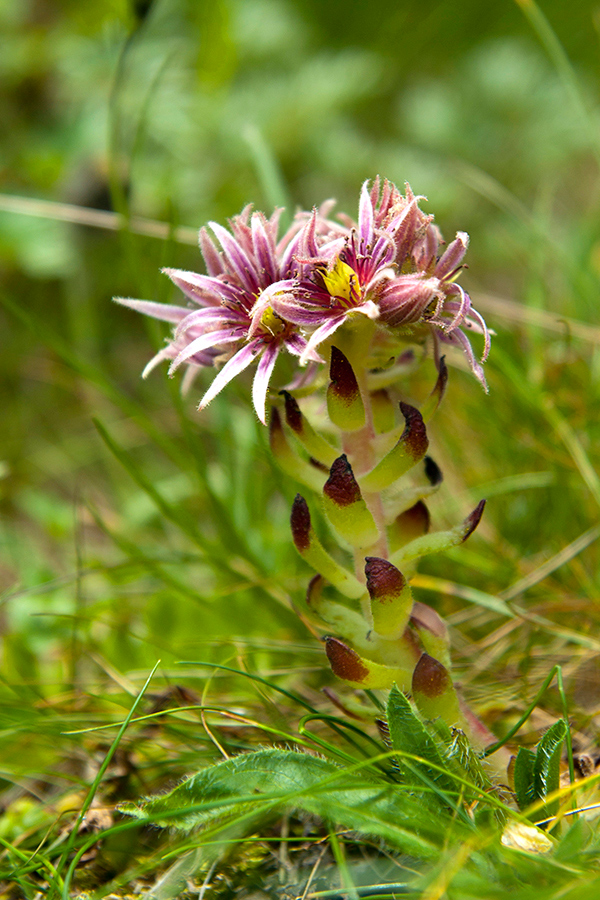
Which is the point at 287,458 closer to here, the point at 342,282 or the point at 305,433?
the point at 305,433

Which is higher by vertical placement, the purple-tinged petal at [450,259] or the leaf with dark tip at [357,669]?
the purple-tinged petal at [450,259]

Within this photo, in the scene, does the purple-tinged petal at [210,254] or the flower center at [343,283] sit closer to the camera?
the flower center at [343,283]

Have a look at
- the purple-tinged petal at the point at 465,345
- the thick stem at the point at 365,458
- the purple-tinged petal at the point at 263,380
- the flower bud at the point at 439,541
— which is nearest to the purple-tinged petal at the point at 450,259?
the purple-tinged petal at the point at 465,345

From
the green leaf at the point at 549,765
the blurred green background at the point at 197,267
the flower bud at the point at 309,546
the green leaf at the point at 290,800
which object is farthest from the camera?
the blurred green background at the point at 197,267

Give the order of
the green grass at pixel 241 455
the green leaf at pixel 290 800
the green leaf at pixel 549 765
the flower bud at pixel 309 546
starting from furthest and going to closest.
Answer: the green grass at pixel 241 455
the flower bud at pixel 309 546
the green leaf at pixel 549 765
the green leaf at pixel 290 800

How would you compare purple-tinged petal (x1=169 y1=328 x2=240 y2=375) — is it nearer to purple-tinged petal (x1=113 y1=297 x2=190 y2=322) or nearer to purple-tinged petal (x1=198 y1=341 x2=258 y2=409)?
purple-tinged petal (x1=198 y1=341 x2=258 y2=409)

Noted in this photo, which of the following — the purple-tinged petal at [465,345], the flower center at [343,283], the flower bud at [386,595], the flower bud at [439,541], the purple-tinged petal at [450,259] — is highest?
the purple-tinged petal at [450,259]

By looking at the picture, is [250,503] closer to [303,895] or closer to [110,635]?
[110,635]

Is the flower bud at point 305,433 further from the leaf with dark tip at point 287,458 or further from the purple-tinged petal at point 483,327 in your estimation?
the purple-tinged petal at point 483,327
